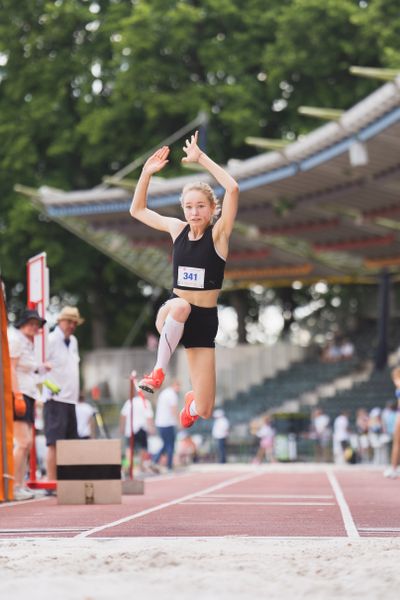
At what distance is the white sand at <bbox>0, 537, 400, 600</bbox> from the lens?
6.21m

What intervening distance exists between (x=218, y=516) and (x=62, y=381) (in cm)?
447

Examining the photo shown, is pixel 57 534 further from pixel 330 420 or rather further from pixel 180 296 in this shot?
pixel 330 420

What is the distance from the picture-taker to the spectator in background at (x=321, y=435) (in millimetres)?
38469

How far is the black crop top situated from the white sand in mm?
1895

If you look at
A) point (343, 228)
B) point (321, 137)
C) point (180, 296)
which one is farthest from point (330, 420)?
point (180, 296)

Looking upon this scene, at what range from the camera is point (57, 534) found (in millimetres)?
9359

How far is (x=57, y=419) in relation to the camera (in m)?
15.2

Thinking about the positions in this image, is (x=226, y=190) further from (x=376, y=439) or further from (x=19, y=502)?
(x=376, y=439)

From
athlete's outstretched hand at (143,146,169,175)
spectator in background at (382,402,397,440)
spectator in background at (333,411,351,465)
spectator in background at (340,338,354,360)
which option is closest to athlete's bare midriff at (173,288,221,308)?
athlete's outstretched hand at (143,146,169,175)

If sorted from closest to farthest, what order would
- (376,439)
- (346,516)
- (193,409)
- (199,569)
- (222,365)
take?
(199,569), (193,409), (346,516), (376,439), (222,365)

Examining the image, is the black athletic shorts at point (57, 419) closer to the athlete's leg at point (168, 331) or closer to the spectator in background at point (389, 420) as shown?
→ the athlete's leg at point (168, 331)

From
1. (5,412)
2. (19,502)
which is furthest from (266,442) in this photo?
(5,412)

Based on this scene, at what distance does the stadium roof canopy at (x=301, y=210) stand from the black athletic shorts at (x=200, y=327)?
20.9 metres

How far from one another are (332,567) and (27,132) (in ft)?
139
